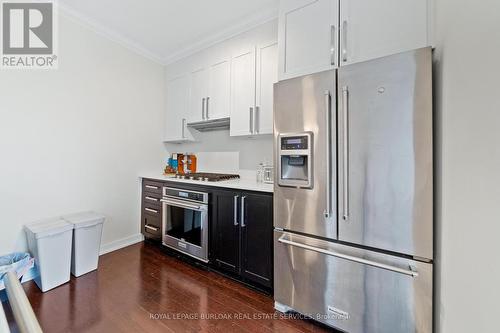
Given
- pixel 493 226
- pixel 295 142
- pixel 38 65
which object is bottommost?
pixel 493 226

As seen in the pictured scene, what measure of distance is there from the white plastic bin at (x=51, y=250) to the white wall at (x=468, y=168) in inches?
113

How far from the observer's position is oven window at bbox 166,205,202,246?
235cm

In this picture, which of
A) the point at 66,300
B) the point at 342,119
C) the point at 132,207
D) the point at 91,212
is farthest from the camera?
the point at 132,207

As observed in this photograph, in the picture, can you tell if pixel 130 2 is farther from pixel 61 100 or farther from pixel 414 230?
pixel 414 230

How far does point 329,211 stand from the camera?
1426mm

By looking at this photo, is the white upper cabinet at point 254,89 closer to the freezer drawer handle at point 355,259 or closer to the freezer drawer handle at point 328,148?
the freezer drawer handle at point 328,148

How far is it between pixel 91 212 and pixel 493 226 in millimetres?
3200

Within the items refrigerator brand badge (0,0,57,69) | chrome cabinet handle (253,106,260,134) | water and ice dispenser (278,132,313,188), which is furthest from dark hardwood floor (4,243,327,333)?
refrigerator brand badge (0,0,57,69)

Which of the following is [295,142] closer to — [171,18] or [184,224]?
[184,224]

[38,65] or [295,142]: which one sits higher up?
[38,65]

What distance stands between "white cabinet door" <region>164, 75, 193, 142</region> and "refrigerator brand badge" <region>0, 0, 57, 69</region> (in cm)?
131

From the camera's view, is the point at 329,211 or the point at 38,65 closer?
the point at 329,211

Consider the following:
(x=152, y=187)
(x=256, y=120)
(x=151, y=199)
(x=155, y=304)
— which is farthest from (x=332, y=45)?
(x=151, y=199)

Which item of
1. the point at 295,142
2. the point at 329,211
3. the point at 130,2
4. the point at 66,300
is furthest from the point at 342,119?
the point at 66,300
